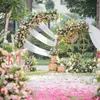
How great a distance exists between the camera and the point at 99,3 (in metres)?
23.7

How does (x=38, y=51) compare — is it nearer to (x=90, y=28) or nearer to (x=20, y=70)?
(x=90, y=28)

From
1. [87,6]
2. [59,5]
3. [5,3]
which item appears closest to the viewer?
[5,3]

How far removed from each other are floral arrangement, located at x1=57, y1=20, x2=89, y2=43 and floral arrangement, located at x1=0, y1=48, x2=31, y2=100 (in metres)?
12.3

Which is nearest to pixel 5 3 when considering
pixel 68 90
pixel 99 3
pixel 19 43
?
pixel 19 43

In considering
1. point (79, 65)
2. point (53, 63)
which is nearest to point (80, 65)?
point (79, 65)

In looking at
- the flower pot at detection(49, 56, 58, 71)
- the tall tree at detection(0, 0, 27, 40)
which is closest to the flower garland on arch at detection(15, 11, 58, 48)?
the tall tree at detection(0, 0, 27, 40)

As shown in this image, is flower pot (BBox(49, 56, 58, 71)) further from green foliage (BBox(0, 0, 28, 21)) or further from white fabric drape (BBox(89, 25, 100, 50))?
green foliage (BBox(0, 0, 28, 21))

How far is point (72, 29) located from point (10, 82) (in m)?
12.5

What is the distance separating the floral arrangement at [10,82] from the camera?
469cm

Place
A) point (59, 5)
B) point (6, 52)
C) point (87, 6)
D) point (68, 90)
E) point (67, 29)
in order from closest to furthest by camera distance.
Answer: point (6, 52) → point (68, 90) → point (67, 29) → point (87, 6) → point (59, 5)

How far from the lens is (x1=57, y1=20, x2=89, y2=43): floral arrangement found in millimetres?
17094

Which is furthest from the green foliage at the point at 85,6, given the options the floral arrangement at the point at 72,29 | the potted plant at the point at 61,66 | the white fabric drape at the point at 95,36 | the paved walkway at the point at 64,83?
the paved walkway at the point at 64,83

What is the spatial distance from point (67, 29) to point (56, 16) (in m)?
0.71

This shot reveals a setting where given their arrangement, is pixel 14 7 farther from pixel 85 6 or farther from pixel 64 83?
pixel 85 6
